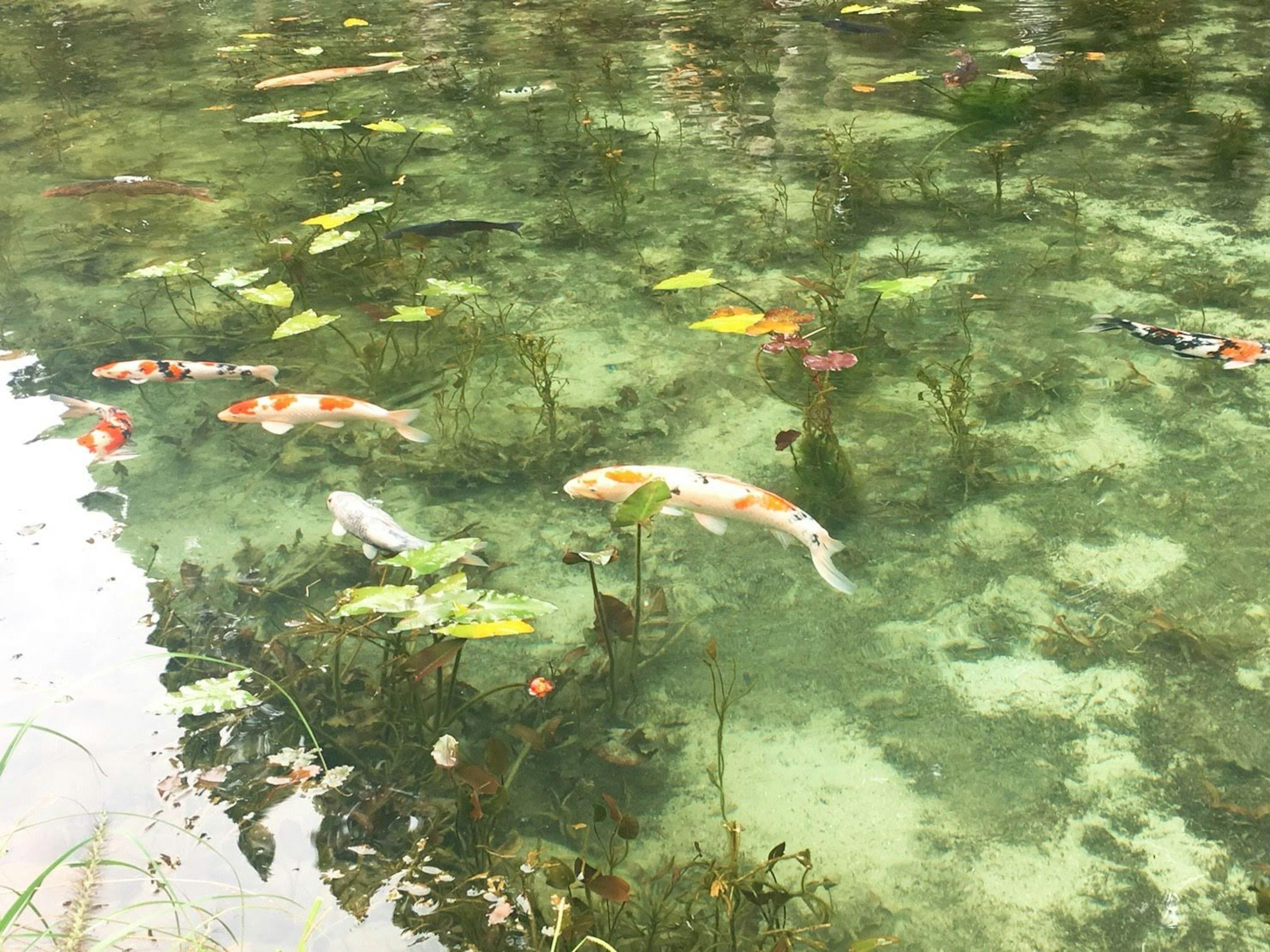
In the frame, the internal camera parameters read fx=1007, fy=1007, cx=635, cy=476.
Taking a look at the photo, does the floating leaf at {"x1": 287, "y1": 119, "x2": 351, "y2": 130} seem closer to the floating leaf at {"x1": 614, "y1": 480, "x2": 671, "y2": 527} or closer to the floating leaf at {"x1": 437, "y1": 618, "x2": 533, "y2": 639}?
the floating leaf at {"x1": 614, "y1": 480, "x2": 671, "y2": 527}

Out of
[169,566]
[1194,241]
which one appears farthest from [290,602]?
[1194,241]

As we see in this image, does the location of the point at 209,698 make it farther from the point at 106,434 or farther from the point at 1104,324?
the point at 1104,324

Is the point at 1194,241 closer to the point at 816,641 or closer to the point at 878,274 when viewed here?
the point at 878,274

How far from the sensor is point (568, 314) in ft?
15.2

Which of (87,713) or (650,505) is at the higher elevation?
(650,505)

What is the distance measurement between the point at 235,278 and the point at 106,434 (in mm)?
966

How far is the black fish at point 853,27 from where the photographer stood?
7.44 meters

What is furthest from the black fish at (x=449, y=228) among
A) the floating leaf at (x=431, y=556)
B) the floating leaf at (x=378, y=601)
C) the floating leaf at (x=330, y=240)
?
the floating leaf at (x=378, y=601)

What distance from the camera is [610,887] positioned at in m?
1.98

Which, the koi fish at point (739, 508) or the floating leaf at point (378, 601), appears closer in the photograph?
the floating leaf at point (378, 601)

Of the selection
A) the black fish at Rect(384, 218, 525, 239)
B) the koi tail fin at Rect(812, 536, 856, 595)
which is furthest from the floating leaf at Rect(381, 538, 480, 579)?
the black fish at Rect(384, 218, 525, 239)

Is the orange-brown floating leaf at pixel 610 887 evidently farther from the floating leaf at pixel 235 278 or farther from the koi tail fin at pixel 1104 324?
the floating leaf at pixel 235 278

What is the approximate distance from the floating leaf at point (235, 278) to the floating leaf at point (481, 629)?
2597 millimetres

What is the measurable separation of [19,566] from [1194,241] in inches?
201
